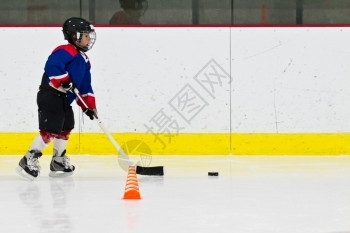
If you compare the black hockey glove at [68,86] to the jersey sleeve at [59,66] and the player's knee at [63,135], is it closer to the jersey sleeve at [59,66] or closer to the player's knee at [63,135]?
the jersey sleeve at [59,66]

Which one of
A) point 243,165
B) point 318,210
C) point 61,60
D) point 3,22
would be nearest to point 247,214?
point 318,210

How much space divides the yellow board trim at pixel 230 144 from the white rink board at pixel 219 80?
71mm

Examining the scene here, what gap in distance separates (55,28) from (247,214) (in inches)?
164

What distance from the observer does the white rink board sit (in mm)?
8711

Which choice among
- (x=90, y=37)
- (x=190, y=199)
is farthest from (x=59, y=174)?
(x=190, y=199)

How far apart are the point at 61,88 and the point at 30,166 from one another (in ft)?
1.92

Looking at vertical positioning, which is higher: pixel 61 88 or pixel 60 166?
pixel 61 88

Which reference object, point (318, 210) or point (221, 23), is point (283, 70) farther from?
point (318, 210)

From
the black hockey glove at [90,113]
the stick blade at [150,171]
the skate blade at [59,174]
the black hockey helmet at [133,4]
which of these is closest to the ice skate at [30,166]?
the skate blade at [59,174]

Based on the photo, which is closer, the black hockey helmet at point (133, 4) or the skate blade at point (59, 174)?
the skate blade at point (59, 174)

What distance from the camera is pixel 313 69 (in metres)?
8.73

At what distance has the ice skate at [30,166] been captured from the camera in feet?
22.3

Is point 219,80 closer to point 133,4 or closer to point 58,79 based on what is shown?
point 133,4

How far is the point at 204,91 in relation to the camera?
8703 mm
